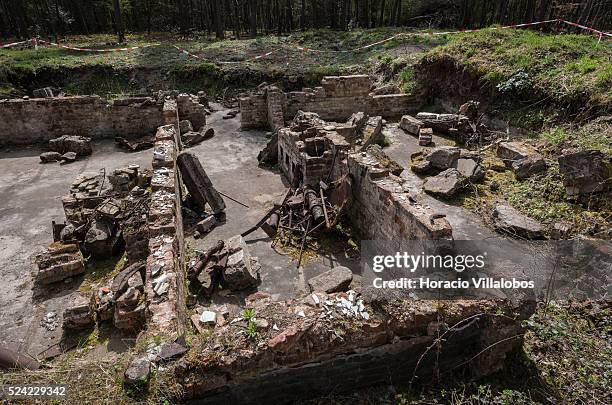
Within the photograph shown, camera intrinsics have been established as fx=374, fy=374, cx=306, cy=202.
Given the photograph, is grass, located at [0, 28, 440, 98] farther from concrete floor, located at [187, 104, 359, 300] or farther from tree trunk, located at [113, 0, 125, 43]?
tree trunk, located at [113, 0, 125, 43]

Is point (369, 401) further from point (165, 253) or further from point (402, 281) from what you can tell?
point (165, 253)

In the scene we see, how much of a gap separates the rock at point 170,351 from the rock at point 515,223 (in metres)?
6.91

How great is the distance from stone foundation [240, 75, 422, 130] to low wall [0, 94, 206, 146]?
8.79 feet

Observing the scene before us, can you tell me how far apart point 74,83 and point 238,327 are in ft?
69.3

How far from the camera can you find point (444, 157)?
34.3 ft

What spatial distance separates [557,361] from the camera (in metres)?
5.07

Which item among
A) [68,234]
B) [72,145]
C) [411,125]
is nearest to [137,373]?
[68,234]

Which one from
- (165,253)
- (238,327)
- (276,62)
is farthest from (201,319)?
(276,62)

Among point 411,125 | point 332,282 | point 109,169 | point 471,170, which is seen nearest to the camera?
point 332,282

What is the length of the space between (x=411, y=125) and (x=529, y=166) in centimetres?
502

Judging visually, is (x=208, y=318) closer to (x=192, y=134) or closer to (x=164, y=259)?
(x=164, y=259)

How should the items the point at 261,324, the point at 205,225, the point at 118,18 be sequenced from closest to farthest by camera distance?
the point at 261,324 → the point at 205,225 → the point at 118,18

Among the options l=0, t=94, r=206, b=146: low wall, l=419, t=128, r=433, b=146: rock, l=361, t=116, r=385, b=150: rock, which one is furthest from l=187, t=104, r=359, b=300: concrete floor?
l=419, t=128, r=433, b=146: rock

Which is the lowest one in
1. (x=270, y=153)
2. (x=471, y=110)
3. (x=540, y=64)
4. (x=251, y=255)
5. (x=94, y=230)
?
(x=251, y=255)
